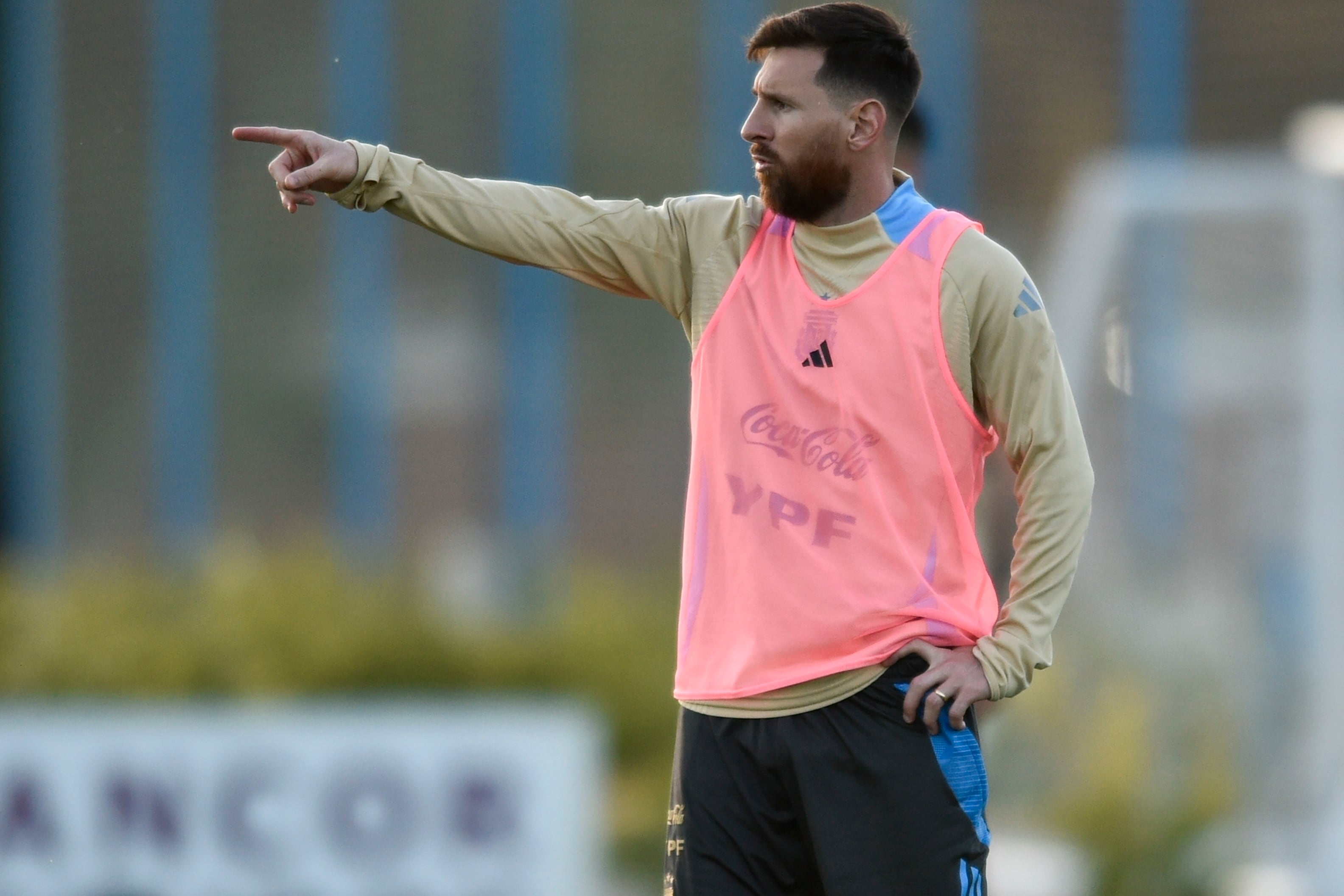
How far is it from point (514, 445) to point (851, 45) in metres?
7.46

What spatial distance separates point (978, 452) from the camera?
3.18 meters

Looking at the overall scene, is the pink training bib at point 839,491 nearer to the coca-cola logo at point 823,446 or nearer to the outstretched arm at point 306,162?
the coca-cola logo at point 823,446

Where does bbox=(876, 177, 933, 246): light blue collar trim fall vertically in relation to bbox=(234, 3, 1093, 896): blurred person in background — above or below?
above

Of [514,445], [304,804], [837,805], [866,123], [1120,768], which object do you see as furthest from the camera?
[514,445]

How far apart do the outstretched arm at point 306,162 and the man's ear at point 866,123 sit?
0.83 meters

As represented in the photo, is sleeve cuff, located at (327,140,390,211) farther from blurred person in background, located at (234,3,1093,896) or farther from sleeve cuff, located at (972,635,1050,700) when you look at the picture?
sleeve cuff, located at (972,635,1050,700)

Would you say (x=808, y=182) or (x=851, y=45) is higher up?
(x=851, y=45)

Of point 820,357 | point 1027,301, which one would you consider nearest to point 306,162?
point 820,357

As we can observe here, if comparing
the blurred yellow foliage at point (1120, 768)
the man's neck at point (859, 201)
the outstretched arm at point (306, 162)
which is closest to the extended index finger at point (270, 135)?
the outstretched arm at point (306, 162)

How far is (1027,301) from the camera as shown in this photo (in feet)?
10.0

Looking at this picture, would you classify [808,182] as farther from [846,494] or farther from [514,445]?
[514,445]

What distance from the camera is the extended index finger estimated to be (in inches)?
120

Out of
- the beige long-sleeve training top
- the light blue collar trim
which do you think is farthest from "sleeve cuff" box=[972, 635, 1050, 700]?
the light blue collar trim

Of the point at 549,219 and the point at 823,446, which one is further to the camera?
the point at 549,219
